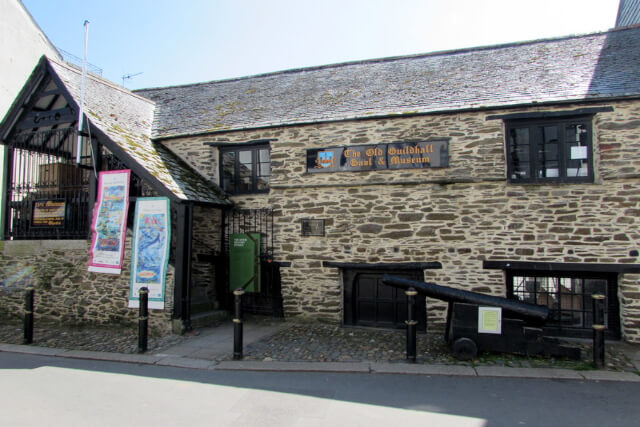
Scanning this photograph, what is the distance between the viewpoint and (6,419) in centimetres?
478

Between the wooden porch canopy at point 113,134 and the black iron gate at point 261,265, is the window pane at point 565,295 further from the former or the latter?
the wooden porch canopy at point 113,134

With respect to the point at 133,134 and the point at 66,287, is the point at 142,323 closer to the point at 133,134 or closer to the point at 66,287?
the point at 66,287

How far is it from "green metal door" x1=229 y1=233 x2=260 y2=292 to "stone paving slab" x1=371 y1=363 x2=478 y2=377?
4457 mm

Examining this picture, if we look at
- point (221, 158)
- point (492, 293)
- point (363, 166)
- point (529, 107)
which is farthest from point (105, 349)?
point (529, 107)

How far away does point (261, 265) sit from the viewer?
10648mm

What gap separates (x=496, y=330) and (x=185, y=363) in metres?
5.19

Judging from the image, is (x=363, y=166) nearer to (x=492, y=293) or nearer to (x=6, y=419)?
(x=492, y=293)

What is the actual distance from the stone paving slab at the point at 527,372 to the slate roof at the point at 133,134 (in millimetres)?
6592

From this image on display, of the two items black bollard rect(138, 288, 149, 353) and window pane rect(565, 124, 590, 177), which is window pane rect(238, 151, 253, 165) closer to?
black bollard rect(138, 288, 149, 353)

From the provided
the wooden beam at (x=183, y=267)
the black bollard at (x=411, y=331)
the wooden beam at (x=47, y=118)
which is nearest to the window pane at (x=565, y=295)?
the black bollard at (x=411, y=331)

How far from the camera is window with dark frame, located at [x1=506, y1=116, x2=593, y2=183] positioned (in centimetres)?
871

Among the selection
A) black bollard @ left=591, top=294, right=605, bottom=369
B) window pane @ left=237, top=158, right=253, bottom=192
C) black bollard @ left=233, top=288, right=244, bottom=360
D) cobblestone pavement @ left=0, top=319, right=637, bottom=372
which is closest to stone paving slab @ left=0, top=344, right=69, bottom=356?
cobblestone pavement @ left=0, top=319, right=637, bottom=372

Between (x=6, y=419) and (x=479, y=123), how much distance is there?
9.26m

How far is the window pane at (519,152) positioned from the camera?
29.7 ft
